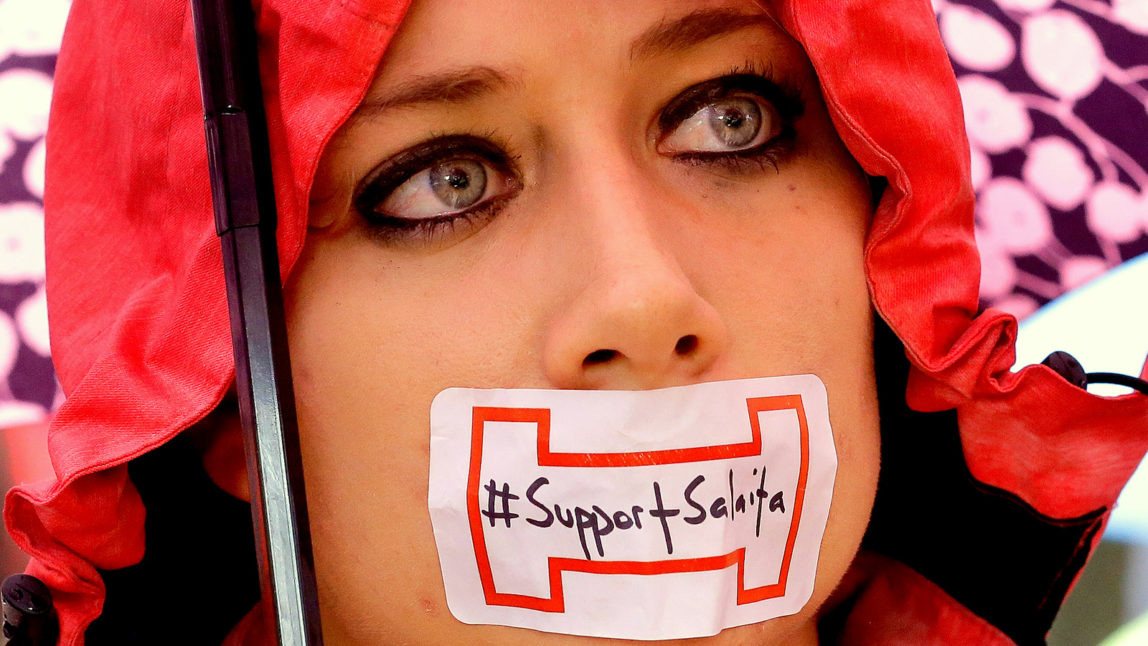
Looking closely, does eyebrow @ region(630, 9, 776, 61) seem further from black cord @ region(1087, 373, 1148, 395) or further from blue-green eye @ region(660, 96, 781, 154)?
black cord @ region(1087, 373, 1148, 395)

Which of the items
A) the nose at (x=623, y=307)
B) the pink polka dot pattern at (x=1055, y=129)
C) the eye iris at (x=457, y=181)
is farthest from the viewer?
the pink polka dot pattern at (x=1055, y=129)

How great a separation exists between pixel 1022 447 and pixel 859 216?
0.37m

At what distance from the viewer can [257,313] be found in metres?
0.98

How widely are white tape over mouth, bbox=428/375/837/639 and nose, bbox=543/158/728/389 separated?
2 centimetres

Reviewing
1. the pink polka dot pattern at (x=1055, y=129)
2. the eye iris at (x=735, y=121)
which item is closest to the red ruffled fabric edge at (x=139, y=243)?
the eye iris at (x=735, y=121)

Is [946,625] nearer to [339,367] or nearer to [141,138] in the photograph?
[339,367]

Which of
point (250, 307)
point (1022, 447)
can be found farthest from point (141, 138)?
point (1022, 447)

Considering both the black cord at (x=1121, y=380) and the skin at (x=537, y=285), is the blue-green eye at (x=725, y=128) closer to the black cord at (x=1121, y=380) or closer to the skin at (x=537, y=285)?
the skin at (x=537, y=285)

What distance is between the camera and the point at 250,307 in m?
0.98

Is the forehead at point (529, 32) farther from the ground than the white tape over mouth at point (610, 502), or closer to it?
farther from the ground

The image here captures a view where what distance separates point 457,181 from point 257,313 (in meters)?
0.23

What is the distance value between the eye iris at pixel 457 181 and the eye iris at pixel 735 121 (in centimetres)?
26

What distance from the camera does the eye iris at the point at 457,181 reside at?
1.07m

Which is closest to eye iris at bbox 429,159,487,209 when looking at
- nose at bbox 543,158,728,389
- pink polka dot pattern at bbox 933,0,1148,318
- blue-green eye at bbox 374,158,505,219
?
blue-green eye at bbox 374,158,505,219
